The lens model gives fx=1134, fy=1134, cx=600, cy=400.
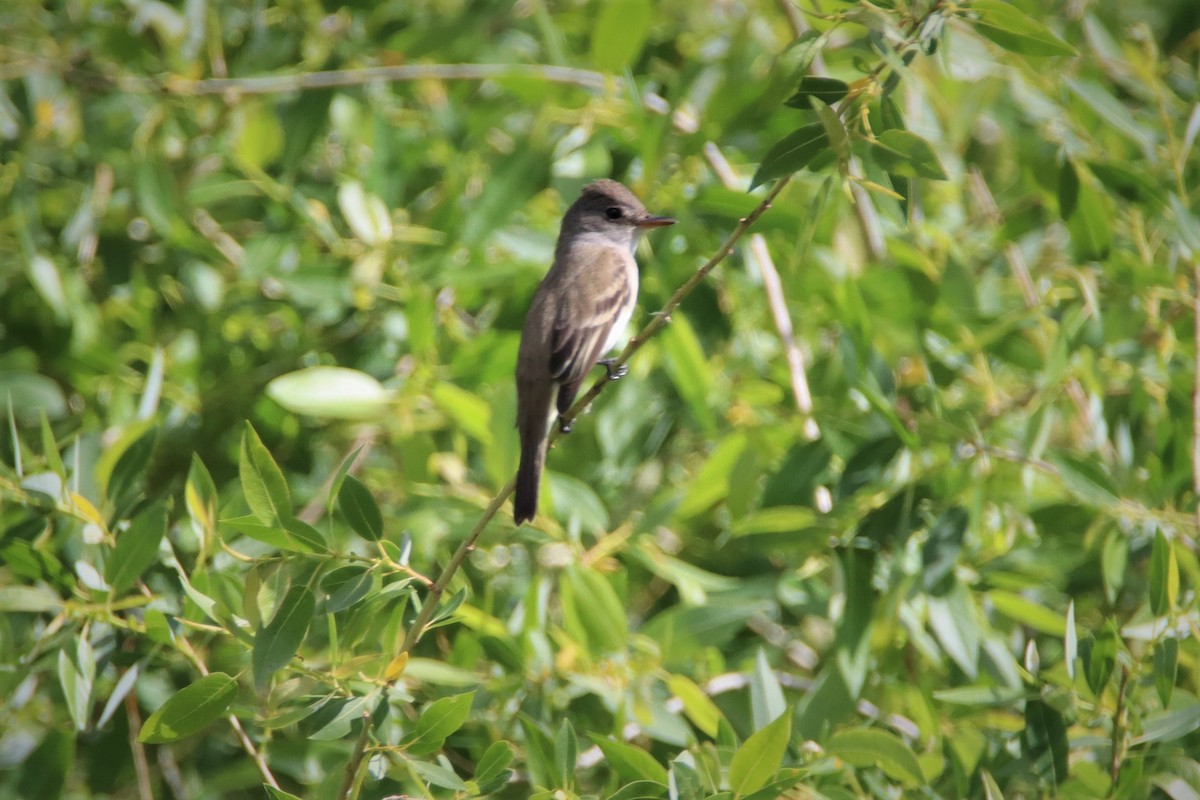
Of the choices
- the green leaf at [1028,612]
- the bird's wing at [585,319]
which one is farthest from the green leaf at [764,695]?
the bird's wing at [585,319]

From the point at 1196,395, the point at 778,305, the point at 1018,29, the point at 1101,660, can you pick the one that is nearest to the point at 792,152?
the point at 1018,29

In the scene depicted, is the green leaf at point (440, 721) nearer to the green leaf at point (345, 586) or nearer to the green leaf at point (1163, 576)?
the green leaf at point (345, 586)

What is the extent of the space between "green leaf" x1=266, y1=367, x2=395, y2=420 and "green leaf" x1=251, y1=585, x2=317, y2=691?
1.21m

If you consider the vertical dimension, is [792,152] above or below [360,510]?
above

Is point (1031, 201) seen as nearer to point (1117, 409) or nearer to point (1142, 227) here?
point (1142, 227)

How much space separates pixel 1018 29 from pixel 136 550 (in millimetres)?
2126

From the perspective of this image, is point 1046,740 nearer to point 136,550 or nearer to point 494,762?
point 494,762

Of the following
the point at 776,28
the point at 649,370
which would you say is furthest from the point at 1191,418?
the point at 776,28

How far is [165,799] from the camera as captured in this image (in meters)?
3.93

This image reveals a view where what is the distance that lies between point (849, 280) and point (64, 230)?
2.80m

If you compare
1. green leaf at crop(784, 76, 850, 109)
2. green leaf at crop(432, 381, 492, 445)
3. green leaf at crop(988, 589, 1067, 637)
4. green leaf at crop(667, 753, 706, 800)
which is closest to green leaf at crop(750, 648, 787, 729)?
green leaf at crop(667, 753, 706, 800)

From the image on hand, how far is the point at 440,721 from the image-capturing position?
7.19 ft

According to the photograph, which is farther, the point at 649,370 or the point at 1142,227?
the point at 649,370

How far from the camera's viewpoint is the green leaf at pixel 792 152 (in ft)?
7.05
